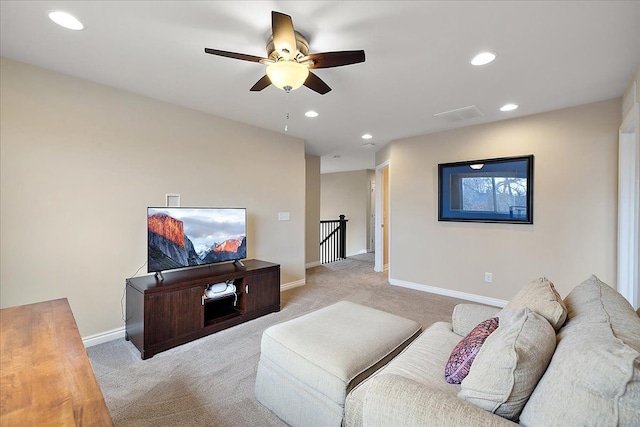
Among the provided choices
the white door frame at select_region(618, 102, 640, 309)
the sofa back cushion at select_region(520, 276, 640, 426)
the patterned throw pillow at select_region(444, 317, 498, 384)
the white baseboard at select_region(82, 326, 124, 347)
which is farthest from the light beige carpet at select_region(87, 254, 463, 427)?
the white door frame at select_region(618, 102, 640, 309)

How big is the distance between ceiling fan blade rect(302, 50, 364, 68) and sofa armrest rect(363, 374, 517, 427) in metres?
1.72

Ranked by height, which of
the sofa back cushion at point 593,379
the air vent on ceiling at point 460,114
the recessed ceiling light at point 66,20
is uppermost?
the recessed ceiling light at point 66,20

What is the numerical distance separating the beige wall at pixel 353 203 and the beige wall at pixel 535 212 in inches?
130

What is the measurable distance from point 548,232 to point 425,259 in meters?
1.55

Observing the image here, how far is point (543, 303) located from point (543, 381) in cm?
51

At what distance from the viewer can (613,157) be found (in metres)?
2.99

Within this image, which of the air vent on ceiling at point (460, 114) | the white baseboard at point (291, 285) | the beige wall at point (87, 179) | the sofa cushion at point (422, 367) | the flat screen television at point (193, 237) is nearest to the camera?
the sofa cushion at point (422, 367)

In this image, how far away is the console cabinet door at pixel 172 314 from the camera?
2404mm

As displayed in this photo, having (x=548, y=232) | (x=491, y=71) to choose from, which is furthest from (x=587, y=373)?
(x=548, y=232)

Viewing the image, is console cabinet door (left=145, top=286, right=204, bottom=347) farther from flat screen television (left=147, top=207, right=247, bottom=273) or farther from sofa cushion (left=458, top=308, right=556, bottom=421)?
sofa cushion (left=458, top=308, right=556, bottom=421)

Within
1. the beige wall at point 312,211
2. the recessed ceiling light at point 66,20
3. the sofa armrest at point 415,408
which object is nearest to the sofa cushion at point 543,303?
the sofa armrest at point 415,408

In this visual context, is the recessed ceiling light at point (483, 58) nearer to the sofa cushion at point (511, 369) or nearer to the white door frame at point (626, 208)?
the white door frame at point (626, 208)

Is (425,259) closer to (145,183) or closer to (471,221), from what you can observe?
(471,221)

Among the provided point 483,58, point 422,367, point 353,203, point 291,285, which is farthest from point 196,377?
point 353,203
